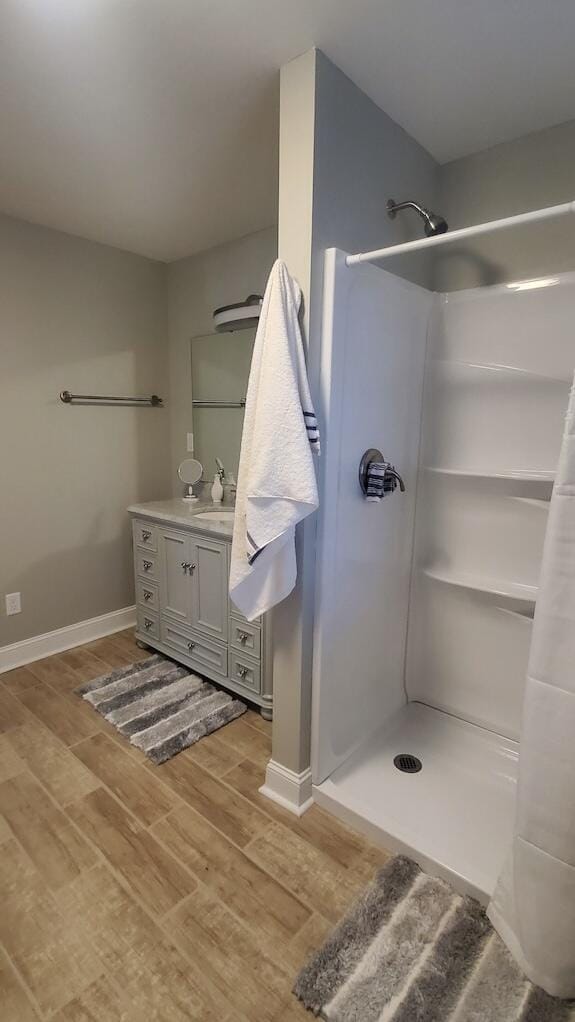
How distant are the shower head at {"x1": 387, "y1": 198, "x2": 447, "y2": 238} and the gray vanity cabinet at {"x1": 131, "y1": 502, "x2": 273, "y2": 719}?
139cm

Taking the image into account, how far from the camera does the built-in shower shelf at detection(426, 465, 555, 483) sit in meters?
1.68

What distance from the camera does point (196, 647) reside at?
96.0 inches

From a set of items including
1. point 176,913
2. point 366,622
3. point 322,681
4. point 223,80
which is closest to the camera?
point 176,913

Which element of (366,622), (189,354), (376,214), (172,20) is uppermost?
(172,20)

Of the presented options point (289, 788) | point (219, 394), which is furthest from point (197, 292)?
point (289, 788)

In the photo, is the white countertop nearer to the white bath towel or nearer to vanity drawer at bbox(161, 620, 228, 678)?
vanity drawer at bbox(161, 620, 228, 678)

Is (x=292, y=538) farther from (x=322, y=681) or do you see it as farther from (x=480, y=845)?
(x=480, y=845)

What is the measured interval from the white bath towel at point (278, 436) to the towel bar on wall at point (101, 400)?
165cm

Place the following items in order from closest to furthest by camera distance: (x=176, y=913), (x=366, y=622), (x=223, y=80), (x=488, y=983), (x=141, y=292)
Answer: (x=488, y=983) → (x=176, y=913) → (x=223, y=80) → (x=366, y=622) → (x=141, y=292)

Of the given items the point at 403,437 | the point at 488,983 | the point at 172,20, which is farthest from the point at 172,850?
the point at 172,20

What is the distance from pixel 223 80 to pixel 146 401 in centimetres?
183

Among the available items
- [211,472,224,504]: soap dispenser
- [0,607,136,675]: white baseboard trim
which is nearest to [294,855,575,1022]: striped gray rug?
[211,472,224,504]: soap dispenser

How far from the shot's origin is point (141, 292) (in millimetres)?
2945

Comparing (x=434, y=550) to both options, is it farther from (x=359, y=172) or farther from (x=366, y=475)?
(x=359, y=172)
